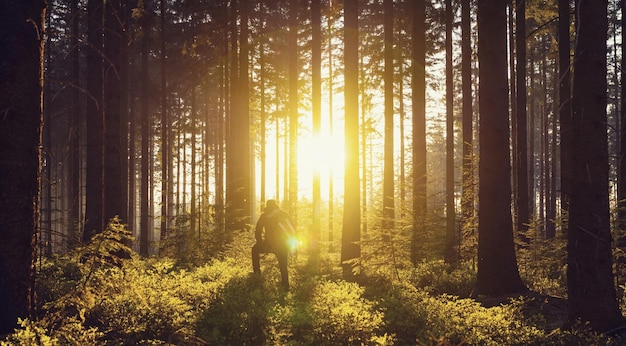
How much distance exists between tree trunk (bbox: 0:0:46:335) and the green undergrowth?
1.31 feet

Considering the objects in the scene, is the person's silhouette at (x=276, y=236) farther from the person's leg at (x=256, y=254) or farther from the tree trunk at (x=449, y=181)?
the tree trunk at (x=449, y=181)

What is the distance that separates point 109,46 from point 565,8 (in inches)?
520

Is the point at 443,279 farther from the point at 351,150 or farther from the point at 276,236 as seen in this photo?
the point at 351,150

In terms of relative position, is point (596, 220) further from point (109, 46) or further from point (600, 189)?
point (109, 46)

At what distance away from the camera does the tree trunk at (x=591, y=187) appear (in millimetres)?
6918

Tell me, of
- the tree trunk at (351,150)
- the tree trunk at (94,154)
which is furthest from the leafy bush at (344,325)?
the tree trunk at (94,154)

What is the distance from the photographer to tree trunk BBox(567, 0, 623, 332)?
6.92m

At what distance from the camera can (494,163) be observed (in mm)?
10578

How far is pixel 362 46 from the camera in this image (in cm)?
2709

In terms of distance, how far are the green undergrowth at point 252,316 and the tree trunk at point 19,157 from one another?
0.40 m

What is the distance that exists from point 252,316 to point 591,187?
549cm

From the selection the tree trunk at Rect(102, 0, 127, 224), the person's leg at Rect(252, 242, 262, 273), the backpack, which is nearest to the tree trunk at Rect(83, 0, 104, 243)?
the tree trunk at Rect(102, 0, 127, 224)

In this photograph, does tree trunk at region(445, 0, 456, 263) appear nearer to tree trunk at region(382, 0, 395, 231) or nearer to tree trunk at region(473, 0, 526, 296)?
tree trunk at region(382, 0, 395, 231)

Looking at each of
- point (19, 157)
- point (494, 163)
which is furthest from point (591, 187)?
point (19, 157)
